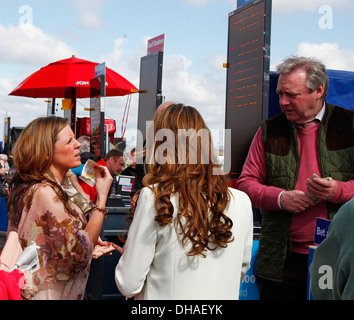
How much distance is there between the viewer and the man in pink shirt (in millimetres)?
2611

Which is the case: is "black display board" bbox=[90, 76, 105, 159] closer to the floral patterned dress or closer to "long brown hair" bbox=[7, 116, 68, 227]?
"long brown hair" bbox=[7, 116, 68, 227]

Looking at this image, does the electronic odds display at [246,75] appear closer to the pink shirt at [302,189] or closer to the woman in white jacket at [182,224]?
the pink shirt at [302,189]

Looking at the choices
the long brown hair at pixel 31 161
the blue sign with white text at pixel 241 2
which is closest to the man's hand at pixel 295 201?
the long brown hair at pixel 31 161

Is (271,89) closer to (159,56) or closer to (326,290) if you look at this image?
(159,56)

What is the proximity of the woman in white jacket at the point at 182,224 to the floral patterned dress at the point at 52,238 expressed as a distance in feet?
1.93

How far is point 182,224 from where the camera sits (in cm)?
187

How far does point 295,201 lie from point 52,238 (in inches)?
50.5

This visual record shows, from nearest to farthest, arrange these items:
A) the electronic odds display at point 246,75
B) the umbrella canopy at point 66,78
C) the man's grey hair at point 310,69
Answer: the man's grey hair at point 310,69 → the electronic odds display at point 246,75 → the umbrella canopy at point 66,78

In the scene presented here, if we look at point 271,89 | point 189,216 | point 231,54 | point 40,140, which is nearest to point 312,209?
point 189,216

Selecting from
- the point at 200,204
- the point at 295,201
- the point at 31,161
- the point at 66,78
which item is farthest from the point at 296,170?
the point at 66,78

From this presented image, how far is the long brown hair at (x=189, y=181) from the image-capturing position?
1.87 metres

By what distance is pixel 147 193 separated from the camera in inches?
74.1

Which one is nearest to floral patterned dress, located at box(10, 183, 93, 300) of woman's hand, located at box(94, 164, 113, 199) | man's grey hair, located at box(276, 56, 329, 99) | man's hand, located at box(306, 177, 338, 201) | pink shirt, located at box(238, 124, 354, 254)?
woman's hand, located at box(94, 164, 113, 199)
